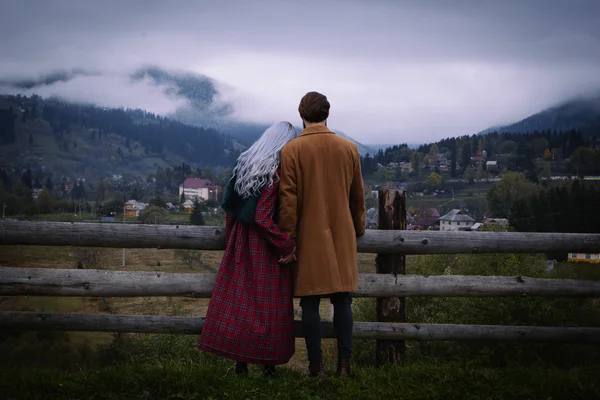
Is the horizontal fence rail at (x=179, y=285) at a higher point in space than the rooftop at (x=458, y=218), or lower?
higher

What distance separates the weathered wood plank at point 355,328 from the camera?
5.00 m

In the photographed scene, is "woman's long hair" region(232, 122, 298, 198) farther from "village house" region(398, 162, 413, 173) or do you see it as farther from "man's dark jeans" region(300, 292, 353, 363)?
"village house" region(398, 162, 413, 173)

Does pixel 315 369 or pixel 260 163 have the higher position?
pixel 260 163

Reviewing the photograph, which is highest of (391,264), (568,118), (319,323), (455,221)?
(568,118)

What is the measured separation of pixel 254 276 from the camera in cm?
446

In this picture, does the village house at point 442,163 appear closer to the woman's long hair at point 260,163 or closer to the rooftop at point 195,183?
the rooftop at point 195,183

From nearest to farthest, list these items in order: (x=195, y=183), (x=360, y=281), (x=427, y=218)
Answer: (x=360, y=281) < (x=427, y=218) < (x=195, y=183)

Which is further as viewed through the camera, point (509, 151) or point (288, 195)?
point (509, 151)

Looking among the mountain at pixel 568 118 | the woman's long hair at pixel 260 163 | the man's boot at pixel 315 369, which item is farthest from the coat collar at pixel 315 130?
the mountain at pixel 568 118

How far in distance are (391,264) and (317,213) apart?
1.28 metres

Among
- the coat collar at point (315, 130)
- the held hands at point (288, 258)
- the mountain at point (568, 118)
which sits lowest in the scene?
the held hands at point (288, 258)

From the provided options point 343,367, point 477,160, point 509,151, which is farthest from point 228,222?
point 477,160

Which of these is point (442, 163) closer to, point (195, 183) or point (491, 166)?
point (491, 166)

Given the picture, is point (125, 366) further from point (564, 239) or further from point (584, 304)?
point (584, 304)
